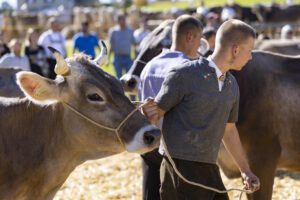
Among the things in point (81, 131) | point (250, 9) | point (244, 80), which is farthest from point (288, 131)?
point (250, 9)

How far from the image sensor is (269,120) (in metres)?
5.06

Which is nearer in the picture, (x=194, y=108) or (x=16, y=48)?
(x=194, y=108)

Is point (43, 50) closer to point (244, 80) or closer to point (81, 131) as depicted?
point (244, 80)

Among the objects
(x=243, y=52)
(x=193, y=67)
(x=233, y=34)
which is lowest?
(x=193, y=67)

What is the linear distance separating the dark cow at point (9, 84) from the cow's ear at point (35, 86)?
2198 mm

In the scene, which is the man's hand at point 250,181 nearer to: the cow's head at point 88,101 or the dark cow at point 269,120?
the cow's head at point 88,101

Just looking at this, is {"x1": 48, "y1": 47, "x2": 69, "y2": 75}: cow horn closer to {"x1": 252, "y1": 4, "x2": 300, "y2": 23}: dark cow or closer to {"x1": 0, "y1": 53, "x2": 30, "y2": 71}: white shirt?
{"x1": 0, "y1": 53, "x2": 30, "y2": 71}: white shirt

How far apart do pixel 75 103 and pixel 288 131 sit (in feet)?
8.76

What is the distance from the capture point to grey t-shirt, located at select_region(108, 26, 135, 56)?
12.2 meters

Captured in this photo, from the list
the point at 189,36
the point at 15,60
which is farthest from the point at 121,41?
the point at 189,36

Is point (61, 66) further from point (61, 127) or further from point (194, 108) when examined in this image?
point (194, 108)

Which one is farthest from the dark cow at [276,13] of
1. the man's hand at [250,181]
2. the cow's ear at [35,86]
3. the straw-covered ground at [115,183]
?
the cow's ear at [35,86]

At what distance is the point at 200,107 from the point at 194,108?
45 mm

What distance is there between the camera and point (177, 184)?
3.45 metres
